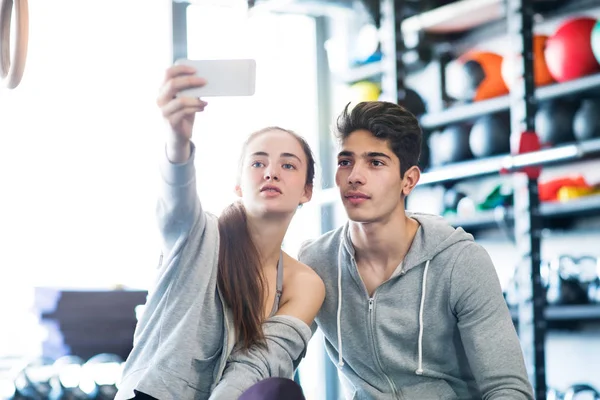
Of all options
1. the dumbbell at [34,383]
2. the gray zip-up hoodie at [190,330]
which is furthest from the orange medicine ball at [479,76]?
the gray zip-up hoodie at [190,330]

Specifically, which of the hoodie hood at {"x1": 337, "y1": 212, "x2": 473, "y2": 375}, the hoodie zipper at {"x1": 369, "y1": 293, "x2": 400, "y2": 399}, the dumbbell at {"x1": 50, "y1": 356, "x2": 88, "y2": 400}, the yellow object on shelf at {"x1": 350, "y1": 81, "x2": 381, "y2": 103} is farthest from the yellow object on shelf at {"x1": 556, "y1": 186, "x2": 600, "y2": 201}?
the dumbbell at {"x1": 50, "y1": 356, "x2": 88, "y2": 400}

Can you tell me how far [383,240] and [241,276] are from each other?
474mm

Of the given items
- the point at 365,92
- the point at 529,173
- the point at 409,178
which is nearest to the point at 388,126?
the point at 409,178

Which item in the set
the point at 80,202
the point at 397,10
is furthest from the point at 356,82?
the point at 80,202

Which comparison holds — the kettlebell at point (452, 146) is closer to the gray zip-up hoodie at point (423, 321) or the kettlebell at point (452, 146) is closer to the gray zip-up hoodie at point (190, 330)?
the gray zip-up hoodie at point (423, 321)

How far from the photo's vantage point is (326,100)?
6.36 meters

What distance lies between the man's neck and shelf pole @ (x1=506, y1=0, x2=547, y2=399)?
1.14m

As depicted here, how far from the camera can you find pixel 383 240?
2.22m

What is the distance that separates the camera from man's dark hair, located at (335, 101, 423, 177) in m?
2.17

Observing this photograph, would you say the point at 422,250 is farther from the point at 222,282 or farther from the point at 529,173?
the point at 529,173

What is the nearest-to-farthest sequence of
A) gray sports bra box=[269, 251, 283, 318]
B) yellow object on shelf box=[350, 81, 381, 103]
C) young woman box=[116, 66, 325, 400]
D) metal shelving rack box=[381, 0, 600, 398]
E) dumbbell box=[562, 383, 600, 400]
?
young woman box=[116, 66, 325, 400]
gray sports bra box=[269, 251, 283, 318]
metal shelving rack box=[381, 0, 600, 398]
dumbbell box=[562, 383, 600, 400]
yellow object on shelf box=[350, 81, 381, 103]

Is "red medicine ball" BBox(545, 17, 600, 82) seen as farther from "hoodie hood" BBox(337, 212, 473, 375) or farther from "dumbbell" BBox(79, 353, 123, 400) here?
"dumbbell" BBox(79, 353, 123, 400)

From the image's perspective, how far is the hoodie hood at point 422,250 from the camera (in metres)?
2.16

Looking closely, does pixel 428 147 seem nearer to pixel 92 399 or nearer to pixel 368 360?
pixel 92 399
